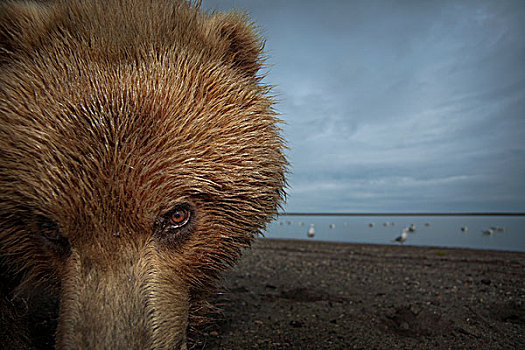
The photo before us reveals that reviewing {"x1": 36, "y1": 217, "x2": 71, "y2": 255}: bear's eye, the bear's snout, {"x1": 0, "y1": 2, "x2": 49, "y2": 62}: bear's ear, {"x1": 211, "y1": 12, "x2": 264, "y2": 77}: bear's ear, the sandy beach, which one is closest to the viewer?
the bear's snout

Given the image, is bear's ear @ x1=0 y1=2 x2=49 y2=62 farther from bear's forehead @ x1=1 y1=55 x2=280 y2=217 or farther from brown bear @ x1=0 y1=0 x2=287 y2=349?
bear's forehead @ x1=1 y1=55 x2=280 y2=217

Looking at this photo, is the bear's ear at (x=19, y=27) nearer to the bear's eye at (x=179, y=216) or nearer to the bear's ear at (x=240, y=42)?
the bear's ear at (x=240, y=42)

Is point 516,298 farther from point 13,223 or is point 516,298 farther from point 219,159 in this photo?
point 13,223

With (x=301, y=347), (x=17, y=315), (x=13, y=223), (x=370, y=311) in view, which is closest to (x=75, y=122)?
(x=13, y=223)

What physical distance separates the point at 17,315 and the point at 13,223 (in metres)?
0.99

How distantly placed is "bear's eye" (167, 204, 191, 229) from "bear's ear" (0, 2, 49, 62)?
4.20ft

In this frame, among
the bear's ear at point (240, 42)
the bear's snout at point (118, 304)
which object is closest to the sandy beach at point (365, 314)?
the bear's snout at point (118, 304)

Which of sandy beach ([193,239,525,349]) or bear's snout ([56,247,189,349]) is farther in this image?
sandy beach ([193,239,525,349])

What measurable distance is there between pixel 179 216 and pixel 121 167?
0.41 meters

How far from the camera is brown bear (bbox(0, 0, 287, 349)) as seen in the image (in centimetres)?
146

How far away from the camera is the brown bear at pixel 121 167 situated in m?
1.46

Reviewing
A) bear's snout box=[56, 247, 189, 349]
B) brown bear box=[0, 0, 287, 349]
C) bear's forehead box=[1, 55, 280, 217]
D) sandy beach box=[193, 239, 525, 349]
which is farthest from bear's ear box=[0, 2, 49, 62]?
sandy beach box=[193, 239, 525, 349]

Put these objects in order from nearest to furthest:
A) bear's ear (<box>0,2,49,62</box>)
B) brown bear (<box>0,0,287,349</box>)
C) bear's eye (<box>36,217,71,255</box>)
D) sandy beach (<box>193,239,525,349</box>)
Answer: brown bear (<box>0,0,287,349</box>) < bear's eye (<box>36,217,71,255</box>) < bear's ear (<box>0,2,49,62</box>) < sandy beach (<box>193,239,525,349</box>)

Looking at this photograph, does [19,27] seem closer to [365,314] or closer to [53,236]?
[53,236]
